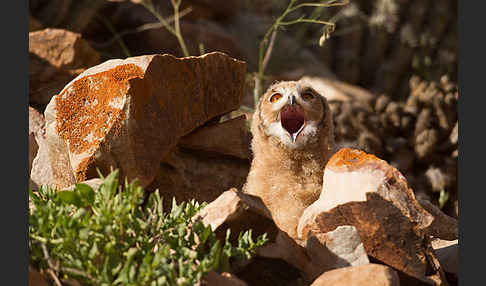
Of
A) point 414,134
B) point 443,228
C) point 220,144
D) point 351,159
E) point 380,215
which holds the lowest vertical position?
point 414,134

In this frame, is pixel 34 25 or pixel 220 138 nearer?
pixel 220 138

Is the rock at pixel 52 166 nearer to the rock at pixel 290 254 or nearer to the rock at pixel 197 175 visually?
the rock at pixel 197 175

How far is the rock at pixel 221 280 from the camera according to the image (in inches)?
A: 75.4

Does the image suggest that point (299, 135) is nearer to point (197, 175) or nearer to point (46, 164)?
point (197, 175)

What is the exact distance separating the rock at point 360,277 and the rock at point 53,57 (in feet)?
9.09

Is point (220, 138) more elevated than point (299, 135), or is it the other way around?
point (299, 135)

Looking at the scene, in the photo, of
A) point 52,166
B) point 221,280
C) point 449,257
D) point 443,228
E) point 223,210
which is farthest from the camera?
point 443,228

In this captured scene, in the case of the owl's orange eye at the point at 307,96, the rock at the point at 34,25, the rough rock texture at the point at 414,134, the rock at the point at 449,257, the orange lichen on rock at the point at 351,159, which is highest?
the owl's orange eye at the point at 307,96

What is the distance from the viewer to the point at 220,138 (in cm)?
342

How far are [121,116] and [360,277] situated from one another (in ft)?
4.38

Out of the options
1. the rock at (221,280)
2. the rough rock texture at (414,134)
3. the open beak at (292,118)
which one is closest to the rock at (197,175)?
the open beak at (292,118)

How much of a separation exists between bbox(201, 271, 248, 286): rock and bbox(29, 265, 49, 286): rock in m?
0.55

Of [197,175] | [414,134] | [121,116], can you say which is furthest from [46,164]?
[414,134]

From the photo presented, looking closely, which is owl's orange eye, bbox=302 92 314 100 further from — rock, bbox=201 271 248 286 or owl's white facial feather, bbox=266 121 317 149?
rock, bbox=201 271 248 286
